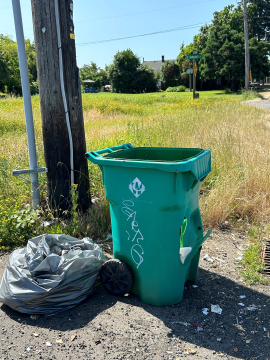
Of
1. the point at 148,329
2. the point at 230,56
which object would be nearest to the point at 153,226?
the point at 148,329

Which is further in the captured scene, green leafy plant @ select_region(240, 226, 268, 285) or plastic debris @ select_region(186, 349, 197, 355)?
green leafy plant @ select_region(240, 226, 268, 285)

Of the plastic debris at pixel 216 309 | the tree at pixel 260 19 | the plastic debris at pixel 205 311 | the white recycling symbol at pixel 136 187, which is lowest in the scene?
the plastic debris at pixel 216 309

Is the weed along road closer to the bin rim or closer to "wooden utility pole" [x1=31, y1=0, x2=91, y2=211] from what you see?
"wooden utility pole" [x1=31, y1=0, x2=91, y2=211]

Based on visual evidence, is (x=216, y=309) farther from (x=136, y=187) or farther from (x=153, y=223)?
(x=136, y=187)

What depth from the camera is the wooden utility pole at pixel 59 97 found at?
3.28 meters

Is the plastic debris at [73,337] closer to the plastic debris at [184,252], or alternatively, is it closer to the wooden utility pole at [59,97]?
the plastic debris at [184,252]

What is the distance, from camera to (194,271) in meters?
2.72

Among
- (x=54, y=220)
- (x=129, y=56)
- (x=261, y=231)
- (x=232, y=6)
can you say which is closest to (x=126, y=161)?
(x=54, y=220)

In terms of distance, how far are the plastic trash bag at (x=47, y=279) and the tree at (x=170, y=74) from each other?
190 ft

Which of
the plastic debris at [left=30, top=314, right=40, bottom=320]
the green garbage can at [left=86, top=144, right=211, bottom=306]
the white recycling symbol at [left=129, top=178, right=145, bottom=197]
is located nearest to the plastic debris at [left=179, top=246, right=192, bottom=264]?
the green garbage can at [left=86, top=144, right=211, bottom=306]

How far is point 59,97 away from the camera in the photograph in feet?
11.3

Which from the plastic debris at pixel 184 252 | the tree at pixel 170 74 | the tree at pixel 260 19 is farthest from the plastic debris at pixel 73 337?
the tree at pixel 260 19

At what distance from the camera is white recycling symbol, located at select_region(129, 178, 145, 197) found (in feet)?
7.41

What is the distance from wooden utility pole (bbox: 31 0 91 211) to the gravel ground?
1.42 meters
